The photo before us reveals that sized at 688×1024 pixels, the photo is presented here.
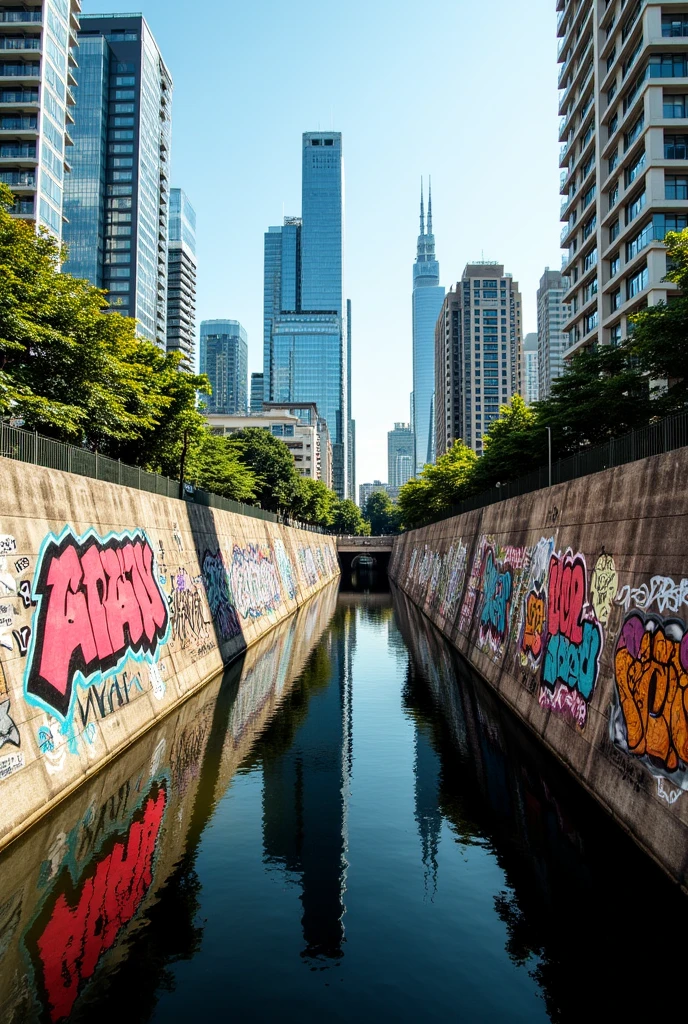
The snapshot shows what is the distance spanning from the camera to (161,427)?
41.7m

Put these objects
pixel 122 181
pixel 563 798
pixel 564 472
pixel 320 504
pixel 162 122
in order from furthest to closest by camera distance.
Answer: pixel 162 122
pixel 122 181
pixel 320 504
pixel 564 472
pixel 563 798

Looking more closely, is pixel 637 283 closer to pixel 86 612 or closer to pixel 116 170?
pixel 86 612

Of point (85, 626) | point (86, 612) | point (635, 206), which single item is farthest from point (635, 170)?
point (85, 626)

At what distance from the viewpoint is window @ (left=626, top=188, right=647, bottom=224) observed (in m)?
58.0

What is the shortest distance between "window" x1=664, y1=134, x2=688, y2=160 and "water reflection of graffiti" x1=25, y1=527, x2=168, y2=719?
187 ft

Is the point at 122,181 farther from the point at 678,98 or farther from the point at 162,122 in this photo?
the point at 678,98

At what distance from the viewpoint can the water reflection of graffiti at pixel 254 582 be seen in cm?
3912

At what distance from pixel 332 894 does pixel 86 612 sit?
31.1 ft

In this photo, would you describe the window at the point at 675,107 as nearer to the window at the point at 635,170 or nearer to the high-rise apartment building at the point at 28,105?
the window at the point at 635,170

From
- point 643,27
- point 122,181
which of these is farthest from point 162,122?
point 643,27

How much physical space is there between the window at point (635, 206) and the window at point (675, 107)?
6.15 m

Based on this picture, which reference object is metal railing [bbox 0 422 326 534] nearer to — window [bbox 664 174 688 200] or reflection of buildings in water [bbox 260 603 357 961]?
reflection of buildings in water [bbox 260 603 357 961]

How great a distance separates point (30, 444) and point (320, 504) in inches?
4335

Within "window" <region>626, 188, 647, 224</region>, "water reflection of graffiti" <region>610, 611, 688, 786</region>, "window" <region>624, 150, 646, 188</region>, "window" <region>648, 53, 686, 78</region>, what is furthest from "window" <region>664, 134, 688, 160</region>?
"water reflection of graffiti" <region>610, 611, 688, 786</region>
